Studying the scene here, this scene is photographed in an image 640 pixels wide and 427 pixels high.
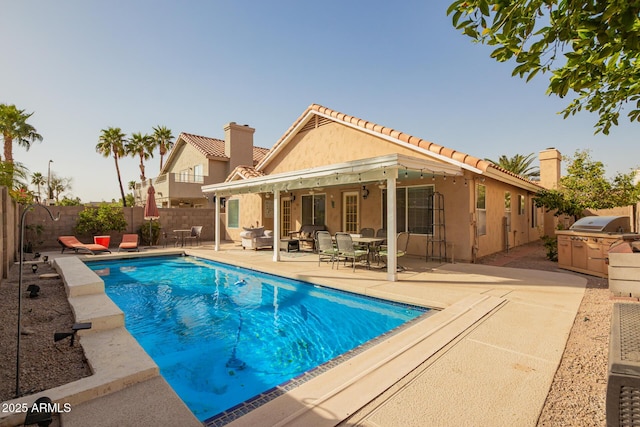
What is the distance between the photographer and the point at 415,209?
11.9 meters

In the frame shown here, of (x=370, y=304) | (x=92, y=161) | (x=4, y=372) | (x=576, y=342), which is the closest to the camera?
(x=4, y=372)

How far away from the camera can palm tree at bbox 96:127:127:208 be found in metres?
29.5

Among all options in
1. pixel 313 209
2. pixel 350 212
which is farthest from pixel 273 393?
pixel 313 209

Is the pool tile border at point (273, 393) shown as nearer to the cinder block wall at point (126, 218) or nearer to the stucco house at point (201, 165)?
the cinder block wall at point (126, 218)

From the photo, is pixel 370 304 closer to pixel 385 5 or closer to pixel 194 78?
pixel 385 5

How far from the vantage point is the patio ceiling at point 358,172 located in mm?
8000

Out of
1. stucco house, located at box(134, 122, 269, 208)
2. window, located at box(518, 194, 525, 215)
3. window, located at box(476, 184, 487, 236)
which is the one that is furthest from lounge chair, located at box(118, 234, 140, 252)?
window, located at box(518, 194, 525, 215)

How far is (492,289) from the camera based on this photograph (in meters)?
6.95

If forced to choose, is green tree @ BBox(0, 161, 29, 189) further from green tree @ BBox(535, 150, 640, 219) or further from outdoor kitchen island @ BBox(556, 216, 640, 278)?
green tree @ BBox(535, 150, 640, 219)

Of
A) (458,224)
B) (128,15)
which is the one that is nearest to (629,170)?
(458,224)

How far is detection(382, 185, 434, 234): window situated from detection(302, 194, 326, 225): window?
4287mm

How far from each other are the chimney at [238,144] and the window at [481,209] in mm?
19444

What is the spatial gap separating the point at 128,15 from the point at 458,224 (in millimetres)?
12770

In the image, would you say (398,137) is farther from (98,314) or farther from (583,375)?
(98,314)
